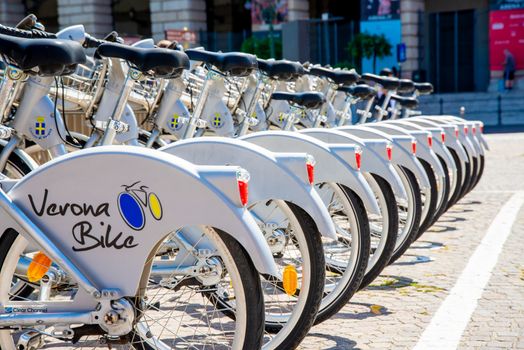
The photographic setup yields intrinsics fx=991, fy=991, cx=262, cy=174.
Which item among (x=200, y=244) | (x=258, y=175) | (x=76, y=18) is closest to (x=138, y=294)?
(x=200, y=244)

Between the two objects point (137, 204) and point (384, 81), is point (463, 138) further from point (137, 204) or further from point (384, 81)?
point (137, 204)

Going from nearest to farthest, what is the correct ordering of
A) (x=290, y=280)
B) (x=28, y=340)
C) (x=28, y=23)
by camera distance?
(x=28, y=340) < (x=290, y=280) < (x=28, y=23)

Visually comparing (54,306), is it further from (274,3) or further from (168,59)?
(274,3)

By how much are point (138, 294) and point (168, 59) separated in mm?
1366

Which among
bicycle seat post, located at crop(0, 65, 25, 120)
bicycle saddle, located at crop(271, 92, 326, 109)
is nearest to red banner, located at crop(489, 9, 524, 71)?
bicycle saddle, located at crop(271, 92, 326, 109)

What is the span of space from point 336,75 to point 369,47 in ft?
80.5

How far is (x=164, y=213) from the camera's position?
10.4 feet

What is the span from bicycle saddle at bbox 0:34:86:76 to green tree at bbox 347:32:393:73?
2872cm

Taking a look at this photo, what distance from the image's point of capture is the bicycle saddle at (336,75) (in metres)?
7.61

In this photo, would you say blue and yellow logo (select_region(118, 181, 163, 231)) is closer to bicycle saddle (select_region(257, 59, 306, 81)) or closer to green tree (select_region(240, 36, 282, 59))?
bicycle saddle (select_region(257, 59, 306, 81))

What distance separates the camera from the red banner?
30781 millimetres

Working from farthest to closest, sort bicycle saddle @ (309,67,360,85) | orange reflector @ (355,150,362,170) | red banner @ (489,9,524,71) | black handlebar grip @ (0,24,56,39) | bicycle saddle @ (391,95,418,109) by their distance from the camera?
red banner @ (489,9,524,71) < bicycle saddle @ (391,95,418,109) < bicycle saddle @ (309,67,360,85) < orange reflector @ (355,150,362,170) < black handlebar grip @ (0,24,56,39)

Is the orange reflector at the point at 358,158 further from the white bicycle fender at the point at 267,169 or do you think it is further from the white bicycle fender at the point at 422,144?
the white bicycle fender at the point at 422,144

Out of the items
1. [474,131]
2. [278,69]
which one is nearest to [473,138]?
[474,131]
